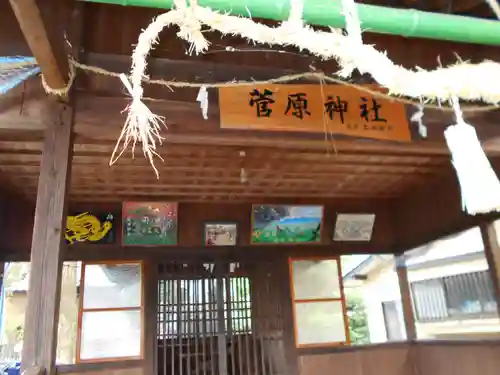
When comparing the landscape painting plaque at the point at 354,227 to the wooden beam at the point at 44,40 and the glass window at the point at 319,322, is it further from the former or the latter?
the wooden beam at the point at 44,40

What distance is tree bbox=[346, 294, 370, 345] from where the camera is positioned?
19.5 feet

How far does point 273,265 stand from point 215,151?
7.91 ft

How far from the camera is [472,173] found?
1.86 metres

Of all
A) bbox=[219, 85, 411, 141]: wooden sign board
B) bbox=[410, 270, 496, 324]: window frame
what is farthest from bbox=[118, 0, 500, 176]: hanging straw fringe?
bbox=[410, 270, 496, 324]: window frame

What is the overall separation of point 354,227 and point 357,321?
1.74 metres

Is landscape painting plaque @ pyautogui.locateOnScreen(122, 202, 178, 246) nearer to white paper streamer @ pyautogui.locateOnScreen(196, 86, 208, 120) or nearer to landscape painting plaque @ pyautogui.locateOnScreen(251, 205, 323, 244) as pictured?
landscape painting plaque @ pyautogui.locateOnScreen(251, 205, 323, 244)

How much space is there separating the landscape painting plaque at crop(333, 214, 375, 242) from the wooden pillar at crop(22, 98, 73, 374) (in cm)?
400

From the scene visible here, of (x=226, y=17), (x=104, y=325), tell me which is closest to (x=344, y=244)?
(x=104, y=325)

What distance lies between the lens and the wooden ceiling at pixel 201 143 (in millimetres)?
3119

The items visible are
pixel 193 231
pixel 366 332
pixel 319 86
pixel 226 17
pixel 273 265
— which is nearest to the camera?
pixel 226 17

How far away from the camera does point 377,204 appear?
20.2 ft

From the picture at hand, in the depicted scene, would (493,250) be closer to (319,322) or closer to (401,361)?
(401,361)

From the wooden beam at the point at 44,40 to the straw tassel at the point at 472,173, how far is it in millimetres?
1934

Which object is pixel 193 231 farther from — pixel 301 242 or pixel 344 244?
pixel 344 244
